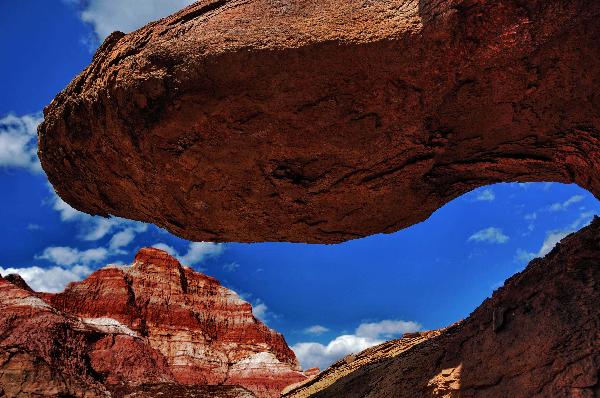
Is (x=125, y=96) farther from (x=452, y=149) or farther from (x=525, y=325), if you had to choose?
(x=525, y=325)

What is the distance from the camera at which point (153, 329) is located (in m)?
44.7

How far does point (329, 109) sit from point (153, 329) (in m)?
44.1

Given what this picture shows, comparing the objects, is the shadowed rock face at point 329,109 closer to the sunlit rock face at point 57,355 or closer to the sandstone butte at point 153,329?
the sunlit rock face at point 57,355

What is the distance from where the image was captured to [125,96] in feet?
17.5

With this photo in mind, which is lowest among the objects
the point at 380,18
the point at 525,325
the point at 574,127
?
the point at 525,325

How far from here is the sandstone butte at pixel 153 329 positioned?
85.0ft

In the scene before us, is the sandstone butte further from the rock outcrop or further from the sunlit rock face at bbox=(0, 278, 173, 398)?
the rock outcrop

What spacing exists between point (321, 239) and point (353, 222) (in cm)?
70

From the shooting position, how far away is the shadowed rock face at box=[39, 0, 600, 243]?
458cm

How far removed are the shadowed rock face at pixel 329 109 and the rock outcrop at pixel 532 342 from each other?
112cm

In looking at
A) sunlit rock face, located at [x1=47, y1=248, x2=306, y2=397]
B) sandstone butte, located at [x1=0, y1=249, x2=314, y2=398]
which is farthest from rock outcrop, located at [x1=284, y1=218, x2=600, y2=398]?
sunlit rock face, located at [x1=47, y1=248, x2=306, y2=397]

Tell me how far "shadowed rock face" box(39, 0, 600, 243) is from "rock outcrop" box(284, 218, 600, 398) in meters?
1.12

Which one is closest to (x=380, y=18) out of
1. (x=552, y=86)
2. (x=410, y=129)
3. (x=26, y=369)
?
(x=410, y=129)

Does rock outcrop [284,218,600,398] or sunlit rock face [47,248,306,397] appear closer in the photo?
rock outcrop [284,218,600,398]
